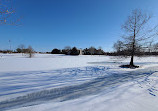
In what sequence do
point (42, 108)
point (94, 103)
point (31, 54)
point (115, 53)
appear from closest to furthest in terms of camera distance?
point (42, 108), point (94, 103), point (115, 53), point (31, 54)

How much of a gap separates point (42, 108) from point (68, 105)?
2.53 feet

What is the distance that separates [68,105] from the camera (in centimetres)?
228

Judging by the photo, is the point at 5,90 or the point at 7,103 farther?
the point at 5,90

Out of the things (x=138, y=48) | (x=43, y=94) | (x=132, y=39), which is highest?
(x=132, y=39)

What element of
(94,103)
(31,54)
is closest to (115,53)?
(94,103)

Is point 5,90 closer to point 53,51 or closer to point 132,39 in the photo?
point 132,39

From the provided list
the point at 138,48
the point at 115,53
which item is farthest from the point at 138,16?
the point at 115,53

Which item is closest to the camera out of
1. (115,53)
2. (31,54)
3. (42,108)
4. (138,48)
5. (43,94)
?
(42,108)

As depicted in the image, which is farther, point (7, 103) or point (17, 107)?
point (7, 103)

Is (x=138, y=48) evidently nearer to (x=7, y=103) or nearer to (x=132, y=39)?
(x=132, y=39)

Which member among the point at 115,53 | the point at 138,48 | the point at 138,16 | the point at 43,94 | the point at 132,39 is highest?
the point at 138,16

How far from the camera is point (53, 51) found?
6444cm

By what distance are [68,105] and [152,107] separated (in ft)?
8.59

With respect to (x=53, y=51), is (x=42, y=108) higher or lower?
lower
